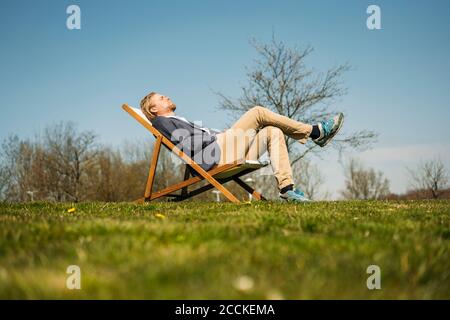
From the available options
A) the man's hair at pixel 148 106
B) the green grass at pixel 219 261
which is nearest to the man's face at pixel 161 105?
the man's hair at pixel 148 106

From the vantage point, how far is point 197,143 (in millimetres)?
6527

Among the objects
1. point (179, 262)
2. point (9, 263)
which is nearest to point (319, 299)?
point (179, 262)

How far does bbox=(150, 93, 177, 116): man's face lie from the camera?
7.05 meters

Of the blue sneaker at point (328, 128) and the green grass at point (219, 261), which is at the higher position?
the blue sneaker at point (328, 128)

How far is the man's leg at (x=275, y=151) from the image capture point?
6170 mm

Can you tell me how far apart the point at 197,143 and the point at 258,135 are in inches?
37.3

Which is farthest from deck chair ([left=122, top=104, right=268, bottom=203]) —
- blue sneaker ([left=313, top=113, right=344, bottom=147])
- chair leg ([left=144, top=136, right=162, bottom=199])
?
blue sneaker ([left=313, top=113, right=344, bottom=147])

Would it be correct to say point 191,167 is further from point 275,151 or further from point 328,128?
point 328,128

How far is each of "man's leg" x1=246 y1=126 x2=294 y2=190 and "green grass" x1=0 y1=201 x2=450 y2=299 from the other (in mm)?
3190

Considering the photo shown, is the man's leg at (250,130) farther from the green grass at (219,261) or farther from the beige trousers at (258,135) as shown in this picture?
the green grass at (219,261)

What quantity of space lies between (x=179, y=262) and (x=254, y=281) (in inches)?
15.3

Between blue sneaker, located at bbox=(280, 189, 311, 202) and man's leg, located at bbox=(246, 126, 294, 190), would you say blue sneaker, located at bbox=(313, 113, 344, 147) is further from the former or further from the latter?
blue sneaker, located at bbox=(280, 189, 311, 202)

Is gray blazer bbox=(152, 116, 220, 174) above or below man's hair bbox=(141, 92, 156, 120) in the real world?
below
